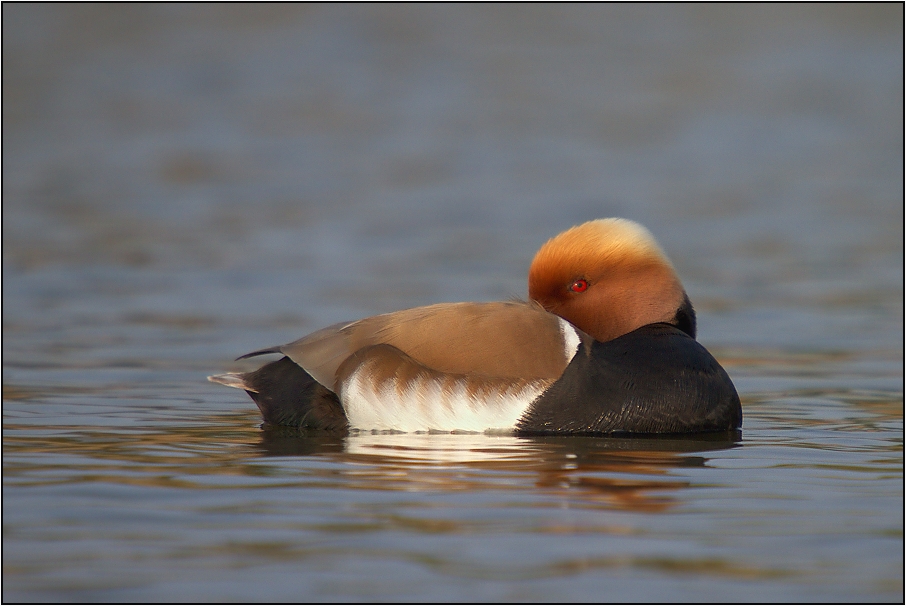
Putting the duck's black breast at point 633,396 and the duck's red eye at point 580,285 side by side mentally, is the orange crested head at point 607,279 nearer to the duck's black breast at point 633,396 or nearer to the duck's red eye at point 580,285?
the duck's red eye at point 580,285

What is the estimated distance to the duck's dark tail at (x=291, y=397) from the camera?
653cm

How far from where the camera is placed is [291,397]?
21.7 ft

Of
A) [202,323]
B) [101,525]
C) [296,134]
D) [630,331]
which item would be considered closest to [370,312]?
[202,323]

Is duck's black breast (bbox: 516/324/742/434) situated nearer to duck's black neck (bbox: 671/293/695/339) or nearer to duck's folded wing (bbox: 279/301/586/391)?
duck's folded wing (bbox: 279/301/586/391)

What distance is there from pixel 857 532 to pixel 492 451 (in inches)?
66.4

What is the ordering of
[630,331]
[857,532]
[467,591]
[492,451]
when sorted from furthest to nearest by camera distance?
[630,331] < [492,451] < [857,532] < [467,591]

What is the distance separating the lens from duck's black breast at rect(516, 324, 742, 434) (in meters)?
6.25

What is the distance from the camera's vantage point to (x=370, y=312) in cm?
1023

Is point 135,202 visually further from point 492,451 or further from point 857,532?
point 857,532

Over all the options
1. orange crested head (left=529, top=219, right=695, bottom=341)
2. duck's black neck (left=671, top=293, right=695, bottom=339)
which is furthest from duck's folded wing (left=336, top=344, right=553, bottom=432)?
duck's black neck (left=671, top=293, right=695, bottom=339)

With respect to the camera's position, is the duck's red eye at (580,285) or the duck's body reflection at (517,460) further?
the duck's red eye at (580,285)

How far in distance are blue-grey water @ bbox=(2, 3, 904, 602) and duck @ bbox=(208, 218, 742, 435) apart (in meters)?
0.20

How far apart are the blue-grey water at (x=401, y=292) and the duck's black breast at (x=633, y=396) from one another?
0.16 m

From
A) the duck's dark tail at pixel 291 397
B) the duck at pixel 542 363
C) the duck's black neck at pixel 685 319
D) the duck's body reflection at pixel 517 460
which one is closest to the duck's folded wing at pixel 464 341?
the duck at pixel 542 363
